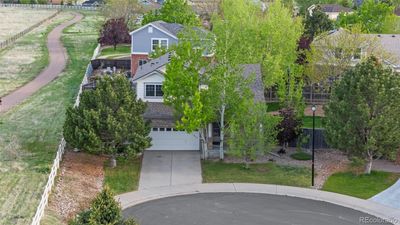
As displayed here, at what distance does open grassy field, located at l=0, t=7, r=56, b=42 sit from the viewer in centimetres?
9679

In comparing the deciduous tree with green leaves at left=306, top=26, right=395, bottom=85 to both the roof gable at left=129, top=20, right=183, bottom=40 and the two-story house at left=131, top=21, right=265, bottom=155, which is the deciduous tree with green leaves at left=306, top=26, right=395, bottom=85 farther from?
the roof gable at left=129, top=20, right=183, bottom=40

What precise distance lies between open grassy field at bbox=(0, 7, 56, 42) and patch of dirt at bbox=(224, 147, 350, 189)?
5954 cm

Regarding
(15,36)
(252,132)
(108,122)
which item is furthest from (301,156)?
(15,36)

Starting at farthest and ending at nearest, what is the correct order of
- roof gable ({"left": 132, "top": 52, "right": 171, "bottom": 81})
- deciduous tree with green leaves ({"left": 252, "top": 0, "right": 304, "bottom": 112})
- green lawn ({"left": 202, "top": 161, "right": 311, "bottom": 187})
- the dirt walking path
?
the dirt walking path < deciduous tree with green leaves ({"left": 252, "top": 0, "right": 304, "bottom": 112}) < roof gable ({"left": 132, "top": 52, "right": 171, "bottom": 81}) < green lawn ({"left": 202, "top": 161, "right": 311, "bottom": 187})

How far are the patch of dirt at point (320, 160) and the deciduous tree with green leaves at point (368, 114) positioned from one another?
1816mm

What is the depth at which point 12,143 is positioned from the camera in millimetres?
37594

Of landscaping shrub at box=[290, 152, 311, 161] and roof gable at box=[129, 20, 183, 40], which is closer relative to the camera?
landscaping shrub at box=[290, 152, 311, 161]

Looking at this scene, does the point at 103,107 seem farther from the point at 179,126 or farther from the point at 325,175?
the point at 325,175

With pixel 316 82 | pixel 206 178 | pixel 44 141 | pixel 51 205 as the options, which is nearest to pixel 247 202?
pixel 206 178

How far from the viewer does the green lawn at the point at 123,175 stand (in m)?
31.9

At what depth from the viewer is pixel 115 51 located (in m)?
74.1

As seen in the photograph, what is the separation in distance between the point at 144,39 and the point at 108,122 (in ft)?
67.4

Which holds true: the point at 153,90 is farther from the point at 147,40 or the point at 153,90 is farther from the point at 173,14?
the point at 173,14

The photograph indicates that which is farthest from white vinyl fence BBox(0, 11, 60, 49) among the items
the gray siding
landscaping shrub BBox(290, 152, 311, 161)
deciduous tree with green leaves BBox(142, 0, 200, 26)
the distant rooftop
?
landscaping shrub BBox(290, 152, 311, 161)
